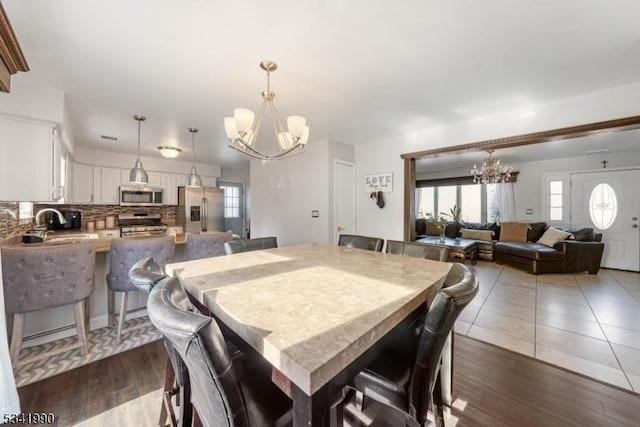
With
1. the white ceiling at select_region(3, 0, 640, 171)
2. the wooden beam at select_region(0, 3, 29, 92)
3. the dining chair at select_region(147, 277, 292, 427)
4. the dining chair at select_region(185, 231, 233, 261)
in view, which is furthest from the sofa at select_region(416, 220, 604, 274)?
the wooden beam at select_region(0, 3, 29, 92)

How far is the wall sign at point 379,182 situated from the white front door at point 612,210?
15.9ft

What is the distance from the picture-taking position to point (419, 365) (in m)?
0.89

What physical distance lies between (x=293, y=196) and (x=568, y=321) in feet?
12.8

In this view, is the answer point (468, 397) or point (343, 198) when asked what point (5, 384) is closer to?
point (468, 397)

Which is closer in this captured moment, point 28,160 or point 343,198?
point 28,160

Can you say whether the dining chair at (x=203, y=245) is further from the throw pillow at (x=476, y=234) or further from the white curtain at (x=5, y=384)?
the throw pillow at (x=476, y=234)

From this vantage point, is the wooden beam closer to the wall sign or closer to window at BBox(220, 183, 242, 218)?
the wall sign

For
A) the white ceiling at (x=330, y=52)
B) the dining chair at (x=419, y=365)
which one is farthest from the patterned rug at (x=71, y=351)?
the white ceiling at (x=330, y=52)

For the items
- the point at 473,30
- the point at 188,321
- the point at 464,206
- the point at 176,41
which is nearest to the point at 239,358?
the point at 188,321

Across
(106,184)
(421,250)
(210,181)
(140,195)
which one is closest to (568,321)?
(421,250)

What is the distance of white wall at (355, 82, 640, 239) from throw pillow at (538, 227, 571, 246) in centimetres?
325

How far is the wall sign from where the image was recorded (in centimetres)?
388

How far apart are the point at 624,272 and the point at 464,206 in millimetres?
3269

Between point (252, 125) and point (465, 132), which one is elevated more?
point (465, 132)
